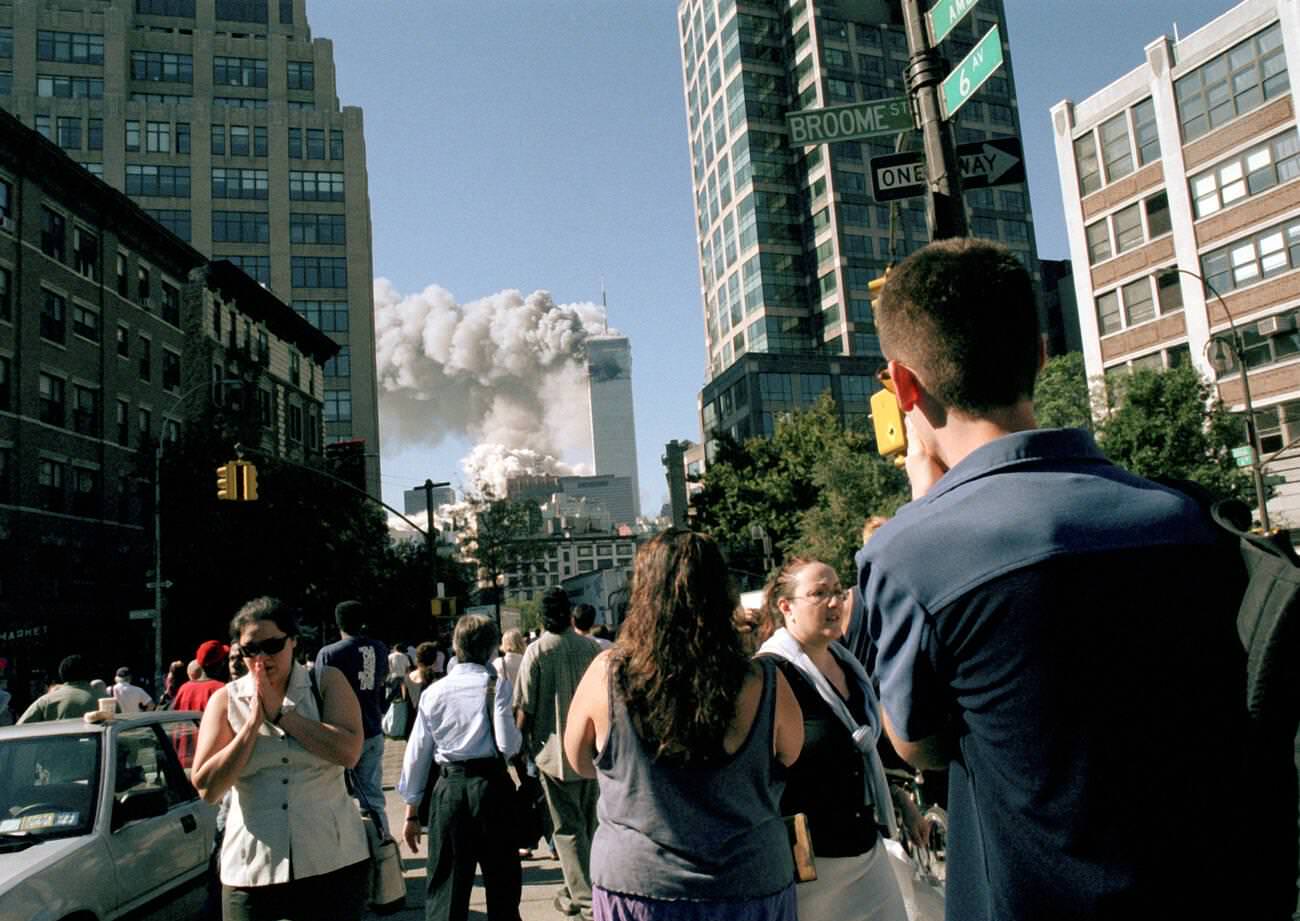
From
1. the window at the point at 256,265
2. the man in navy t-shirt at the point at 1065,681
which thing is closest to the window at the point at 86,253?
the window at the point at 256,265

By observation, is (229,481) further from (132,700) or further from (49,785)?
(49,785)

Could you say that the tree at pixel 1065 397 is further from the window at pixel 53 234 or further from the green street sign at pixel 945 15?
the window at pixel 53 234

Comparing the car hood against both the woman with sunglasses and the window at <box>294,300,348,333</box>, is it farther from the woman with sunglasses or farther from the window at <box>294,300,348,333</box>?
the window at <box>294,300,348,333</box>

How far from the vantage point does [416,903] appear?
25.5ft

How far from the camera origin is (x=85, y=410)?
36.9 meters

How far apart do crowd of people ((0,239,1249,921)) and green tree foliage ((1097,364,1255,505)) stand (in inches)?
1056

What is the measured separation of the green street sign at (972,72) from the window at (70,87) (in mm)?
77216

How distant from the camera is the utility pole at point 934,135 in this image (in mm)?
6492

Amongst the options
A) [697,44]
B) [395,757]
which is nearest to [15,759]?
[395,757]

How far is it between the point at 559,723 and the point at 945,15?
5.41 meters

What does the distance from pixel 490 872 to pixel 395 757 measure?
1280cm

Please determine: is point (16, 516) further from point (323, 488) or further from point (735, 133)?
point (735, 133)

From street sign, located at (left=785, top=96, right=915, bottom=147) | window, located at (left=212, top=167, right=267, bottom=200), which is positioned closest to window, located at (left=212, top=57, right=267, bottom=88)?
window, located at (left=212, top=167, right=267, bottom=200)

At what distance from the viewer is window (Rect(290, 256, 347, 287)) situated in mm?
73250
